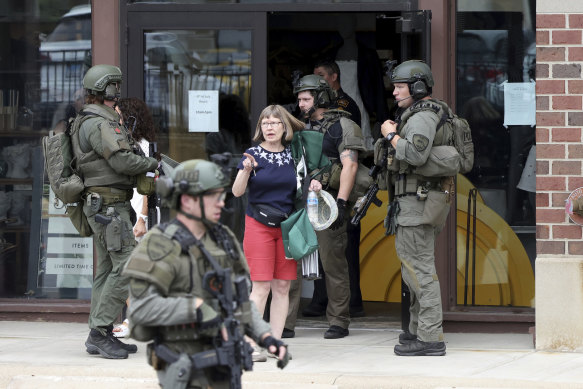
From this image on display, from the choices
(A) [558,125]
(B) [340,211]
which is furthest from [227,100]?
(A) [558,125]

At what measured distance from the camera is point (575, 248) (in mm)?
8656

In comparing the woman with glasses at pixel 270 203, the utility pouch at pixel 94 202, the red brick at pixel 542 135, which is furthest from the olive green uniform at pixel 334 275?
the utility pouch at pixel 94 202

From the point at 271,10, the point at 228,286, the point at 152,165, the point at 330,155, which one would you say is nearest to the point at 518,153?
the point at 330,155

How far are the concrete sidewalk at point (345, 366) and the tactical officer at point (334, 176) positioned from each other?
242 mm

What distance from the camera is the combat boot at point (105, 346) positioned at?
8.44 m

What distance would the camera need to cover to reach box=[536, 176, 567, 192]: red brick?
8.67 m

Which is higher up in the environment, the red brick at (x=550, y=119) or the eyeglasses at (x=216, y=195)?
the red brick at (x=550, y=119)

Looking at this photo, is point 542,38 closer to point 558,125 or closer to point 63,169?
point 558,125

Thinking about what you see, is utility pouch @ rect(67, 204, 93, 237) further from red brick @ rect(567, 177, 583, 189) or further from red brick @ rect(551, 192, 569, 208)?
red brick @ rect(567, 177, 583, 189)

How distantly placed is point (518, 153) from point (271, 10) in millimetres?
2347

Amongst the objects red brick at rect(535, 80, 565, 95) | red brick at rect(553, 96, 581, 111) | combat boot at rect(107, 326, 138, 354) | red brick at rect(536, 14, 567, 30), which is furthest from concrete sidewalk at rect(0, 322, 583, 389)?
red brick at rect(536, 14, 567, 30)

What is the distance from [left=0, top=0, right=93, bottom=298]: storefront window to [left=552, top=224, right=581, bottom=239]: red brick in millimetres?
3977

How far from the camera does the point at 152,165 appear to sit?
330 inches

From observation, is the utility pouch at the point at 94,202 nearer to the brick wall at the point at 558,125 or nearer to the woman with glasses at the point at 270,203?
the woman with glasses at the point at 270,203
